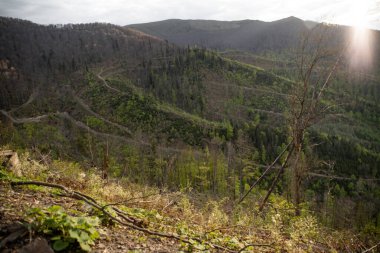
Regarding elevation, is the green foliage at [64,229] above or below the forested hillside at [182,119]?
above

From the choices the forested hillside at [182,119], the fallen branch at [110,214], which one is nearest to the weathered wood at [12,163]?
the fallen branch at [110,214]

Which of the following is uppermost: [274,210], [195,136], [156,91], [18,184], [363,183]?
[18,184]

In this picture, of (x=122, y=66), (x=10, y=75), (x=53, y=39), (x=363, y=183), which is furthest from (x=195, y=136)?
(x=53, y=39)

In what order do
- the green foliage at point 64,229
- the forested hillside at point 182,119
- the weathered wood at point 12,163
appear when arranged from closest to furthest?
the green foliage at point 64,229 < the weathered wood at point 12,163 < the forested hillside at point 182,119

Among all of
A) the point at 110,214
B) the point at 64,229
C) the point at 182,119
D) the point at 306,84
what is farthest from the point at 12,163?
the point at 182,119

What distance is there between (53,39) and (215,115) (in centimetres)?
12983

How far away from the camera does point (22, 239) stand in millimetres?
3543

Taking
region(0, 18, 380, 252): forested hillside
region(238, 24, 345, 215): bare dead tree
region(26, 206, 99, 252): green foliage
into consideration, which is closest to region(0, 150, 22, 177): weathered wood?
region(26, 206, 99, 252): green foliage

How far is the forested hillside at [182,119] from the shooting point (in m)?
56.0

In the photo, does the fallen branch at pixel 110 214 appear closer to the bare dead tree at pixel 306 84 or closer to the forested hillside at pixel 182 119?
the bare dead tree at pixel 306 84

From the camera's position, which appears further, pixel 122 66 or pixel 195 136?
pixel 122 66

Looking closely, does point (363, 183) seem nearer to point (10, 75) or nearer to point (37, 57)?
point (10, 75)

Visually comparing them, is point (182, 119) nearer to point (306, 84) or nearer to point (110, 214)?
point (306, 84)

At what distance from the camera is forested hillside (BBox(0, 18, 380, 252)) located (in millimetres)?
56025
